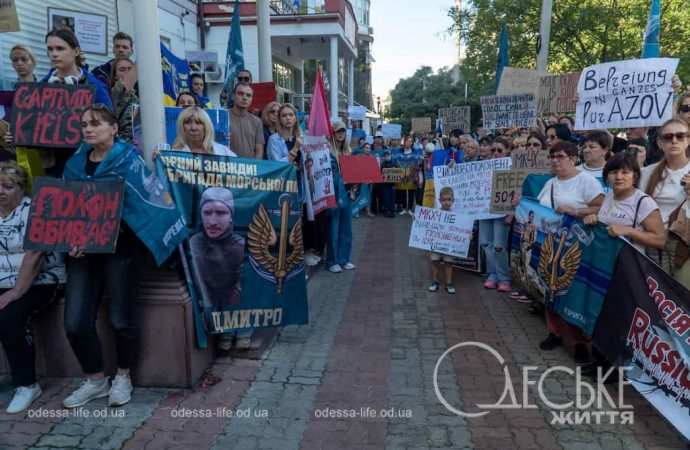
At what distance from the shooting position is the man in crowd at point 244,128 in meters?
5.87

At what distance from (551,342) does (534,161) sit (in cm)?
241

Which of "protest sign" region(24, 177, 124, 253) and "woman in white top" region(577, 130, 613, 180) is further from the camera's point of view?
"woman in white top" region(577, 130, 613, 180)

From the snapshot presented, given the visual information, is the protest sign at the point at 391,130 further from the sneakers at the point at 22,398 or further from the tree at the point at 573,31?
the sneakers at the point at 22,398

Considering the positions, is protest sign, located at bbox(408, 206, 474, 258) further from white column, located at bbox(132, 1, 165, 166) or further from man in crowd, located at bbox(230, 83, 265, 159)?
white column, located at bbox(132, 1, 165, 166)

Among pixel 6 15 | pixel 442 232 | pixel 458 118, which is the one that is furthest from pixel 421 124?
pixel 6 15

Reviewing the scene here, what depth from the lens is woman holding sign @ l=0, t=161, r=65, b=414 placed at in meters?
3.53

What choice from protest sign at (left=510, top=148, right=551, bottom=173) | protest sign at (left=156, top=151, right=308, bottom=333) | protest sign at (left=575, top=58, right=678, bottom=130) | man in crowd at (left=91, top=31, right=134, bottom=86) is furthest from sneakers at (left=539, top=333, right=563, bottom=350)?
man in crowd at (left=91, top=31, right=134, bottom=86)

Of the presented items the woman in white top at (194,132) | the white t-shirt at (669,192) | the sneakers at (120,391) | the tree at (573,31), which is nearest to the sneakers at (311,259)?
the woman in white top at (194,132)

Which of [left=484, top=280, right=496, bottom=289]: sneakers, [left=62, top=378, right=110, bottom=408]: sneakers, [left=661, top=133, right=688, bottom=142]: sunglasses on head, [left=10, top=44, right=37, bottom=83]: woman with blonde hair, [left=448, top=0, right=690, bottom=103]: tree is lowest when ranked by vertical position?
[left=484, top=280, right=496, bottom=289]: sneakers

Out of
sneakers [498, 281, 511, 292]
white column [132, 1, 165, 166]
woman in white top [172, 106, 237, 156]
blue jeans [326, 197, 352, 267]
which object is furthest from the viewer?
blue jeans [326, 197, 352, 267]

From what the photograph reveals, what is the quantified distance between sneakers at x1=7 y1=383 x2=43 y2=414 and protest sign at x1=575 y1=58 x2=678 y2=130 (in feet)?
18.9

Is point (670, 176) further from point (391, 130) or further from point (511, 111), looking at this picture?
point (391, 130)

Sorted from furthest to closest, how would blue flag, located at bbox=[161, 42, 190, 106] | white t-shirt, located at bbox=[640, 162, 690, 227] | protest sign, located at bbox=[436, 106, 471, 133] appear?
protest sign, located at bbox=[436, 106, 471, 133], blue flag, located at bbox=[161, 42, 190, 106], white t-shirt, located at bbox=[640, 162, 690, 227]

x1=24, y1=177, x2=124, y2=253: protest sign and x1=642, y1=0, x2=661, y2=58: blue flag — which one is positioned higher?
x1=642, y1=0, x2=661, y2=58: blue flag
